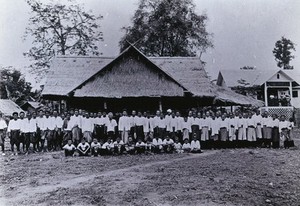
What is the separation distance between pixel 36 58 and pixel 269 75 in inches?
814

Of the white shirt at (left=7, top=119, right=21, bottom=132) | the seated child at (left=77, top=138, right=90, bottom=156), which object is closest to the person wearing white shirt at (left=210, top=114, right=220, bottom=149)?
the seated child at (left=77, top=138, right=90, bottom=156)

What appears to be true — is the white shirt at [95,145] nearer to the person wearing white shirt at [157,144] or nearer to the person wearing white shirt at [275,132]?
the person wearing white shirt at [157,144]

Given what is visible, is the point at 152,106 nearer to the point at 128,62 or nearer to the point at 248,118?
the point at 128,62

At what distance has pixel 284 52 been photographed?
54438 millimetres

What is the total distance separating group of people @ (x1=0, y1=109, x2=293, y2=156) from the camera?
536 inches

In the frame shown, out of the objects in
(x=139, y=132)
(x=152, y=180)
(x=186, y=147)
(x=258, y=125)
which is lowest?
(x=152, y=180)

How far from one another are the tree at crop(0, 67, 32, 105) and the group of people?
35.0 meters

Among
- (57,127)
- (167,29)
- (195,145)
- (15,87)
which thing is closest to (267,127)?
(195,145)

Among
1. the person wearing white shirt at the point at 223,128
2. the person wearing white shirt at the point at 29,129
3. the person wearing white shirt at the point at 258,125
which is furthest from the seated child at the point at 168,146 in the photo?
the person wearing white shirt at the point at 29,129

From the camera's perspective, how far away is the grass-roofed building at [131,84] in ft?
52.4

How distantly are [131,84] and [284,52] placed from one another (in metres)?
43.4

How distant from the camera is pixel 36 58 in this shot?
27.6m

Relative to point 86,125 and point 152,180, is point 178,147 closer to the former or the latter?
point 86,125

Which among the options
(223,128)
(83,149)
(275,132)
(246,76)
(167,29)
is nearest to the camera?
(83,149)
